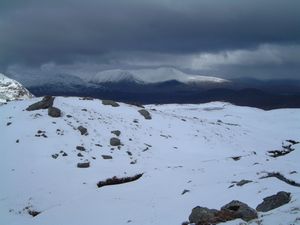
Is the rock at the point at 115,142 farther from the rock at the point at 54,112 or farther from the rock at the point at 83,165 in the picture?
the rock at the point at 54,112

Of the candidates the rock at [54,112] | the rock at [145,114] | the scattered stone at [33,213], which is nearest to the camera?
the scattered stone at [33,213]

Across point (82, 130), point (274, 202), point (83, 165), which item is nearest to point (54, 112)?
point (82, 130)

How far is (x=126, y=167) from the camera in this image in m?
38.2

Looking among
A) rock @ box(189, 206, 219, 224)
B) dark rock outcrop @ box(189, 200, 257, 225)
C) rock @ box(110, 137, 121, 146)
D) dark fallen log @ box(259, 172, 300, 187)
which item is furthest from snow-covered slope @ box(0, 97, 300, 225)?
rock @ box(189, 206, 219, 224)

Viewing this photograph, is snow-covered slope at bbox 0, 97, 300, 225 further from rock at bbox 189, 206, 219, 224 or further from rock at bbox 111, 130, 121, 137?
rock at bbox 189, 206, 219, 224

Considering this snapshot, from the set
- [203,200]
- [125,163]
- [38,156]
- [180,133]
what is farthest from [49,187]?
[180,133]

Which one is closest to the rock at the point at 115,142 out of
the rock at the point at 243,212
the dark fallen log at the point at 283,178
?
the dark fallen log at the point at 283,178

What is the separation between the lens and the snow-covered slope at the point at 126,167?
76.2 feet

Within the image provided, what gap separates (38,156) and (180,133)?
22.2 meters

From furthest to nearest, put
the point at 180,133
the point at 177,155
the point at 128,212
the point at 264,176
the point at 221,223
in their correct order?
1. the point at 180,133
2. the point at 177,155
3. the point at 264,176
4. the point at 128,212
5. the point at 221,223

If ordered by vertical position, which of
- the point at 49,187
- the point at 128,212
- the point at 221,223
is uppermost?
the point at 221,223

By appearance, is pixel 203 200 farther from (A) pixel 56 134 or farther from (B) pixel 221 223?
(A) pixel 56 134

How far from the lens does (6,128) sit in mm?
44094

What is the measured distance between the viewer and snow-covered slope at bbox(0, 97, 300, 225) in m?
23.2
